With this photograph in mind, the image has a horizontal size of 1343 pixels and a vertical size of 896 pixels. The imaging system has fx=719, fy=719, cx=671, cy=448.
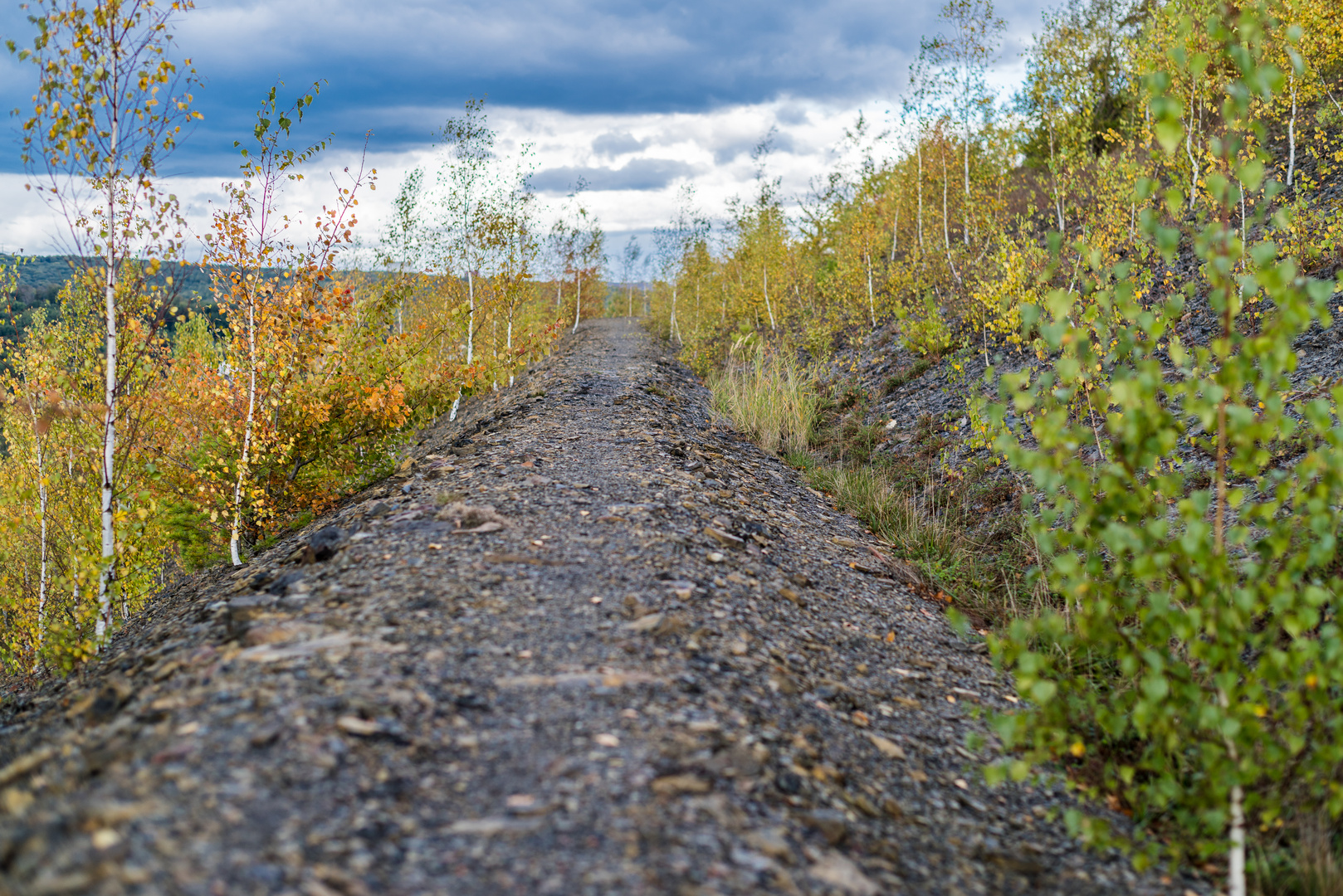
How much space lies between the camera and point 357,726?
110 inches

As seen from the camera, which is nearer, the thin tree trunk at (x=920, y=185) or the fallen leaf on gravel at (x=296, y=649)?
the fallen leaf on gravel at (x=296, y=649)

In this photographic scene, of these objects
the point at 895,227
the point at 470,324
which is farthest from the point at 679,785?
the point at 895,227

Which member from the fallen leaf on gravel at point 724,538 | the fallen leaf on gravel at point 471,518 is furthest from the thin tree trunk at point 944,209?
the fallen leaf on gravel at point 471,518

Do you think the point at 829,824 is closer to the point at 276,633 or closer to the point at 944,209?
the point at 276,633

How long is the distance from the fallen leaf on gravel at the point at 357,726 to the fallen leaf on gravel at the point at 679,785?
1.12 metres

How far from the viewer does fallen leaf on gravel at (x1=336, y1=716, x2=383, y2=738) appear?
9.10ft

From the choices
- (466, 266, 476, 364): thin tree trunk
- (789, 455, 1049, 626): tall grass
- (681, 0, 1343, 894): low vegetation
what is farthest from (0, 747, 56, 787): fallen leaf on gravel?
(466, 266, 476, 364): thin tree trunk

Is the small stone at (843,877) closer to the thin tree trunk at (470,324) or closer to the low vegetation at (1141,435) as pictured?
the low vegetation at (1141,435)

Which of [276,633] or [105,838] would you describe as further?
[276,633]

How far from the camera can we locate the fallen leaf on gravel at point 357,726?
277cm

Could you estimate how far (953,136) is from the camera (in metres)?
18.9

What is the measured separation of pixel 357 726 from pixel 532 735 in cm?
67

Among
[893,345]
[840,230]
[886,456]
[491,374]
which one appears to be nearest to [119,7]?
[886,456]

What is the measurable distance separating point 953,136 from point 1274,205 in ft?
25.8
